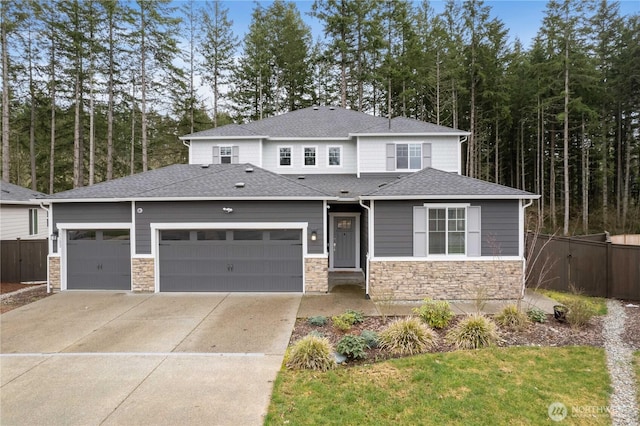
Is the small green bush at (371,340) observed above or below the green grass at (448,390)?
above

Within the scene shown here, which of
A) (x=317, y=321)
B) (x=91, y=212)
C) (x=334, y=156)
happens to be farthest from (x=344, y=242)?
(x=91, y=212)

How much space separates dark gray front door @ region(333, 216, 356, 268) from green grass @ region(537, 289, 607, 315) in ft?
20.9

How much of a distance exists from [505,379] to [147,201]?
10.0 meters

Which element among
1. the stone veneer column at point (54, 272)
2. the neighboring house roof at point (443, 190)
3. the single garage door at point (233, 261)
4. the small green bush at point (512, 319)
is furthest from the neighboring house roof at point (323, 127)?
the small green bush at point (512, 319)

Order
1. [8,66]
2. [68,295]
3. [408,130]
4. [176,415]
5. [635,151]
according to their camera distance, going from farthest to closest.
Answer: [635,151] < [8,66] < [408,130] < [68,295] < [176,415]

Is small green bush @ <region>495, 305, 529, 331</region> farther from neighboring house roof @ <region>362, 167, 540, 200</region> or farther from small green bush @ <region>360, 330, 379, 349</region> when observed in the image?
neighboring house roof @ <region>362, 167, 540, 200</region>

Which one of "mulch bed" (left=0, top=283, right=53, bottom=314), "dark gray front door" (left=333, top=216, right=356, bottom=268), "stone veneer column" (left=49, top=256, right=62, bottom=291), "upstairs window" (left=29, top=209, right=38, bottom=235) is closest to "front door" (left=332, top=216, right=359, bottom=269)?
"dark gray front door" (left=333, top=216, right=356, bottom=268)

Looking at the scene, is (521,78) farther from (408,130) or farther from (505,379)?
(505,379)

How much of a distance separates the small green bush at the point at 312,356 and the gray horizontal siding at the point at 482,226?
445 centimetres

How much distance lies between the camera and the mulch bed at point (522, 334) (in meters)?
5.78

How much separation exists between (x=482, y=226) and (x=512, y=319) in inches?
126

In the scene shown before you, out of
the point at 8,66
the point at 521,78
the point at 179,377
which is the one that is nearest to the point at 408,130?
the point at 179,377

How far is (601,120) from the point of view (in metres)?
21.6

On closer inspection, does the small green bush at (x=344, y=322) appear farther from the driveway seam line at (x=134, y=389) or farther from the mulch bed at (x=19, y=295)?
the mulch bed at (x=19, y=295)
